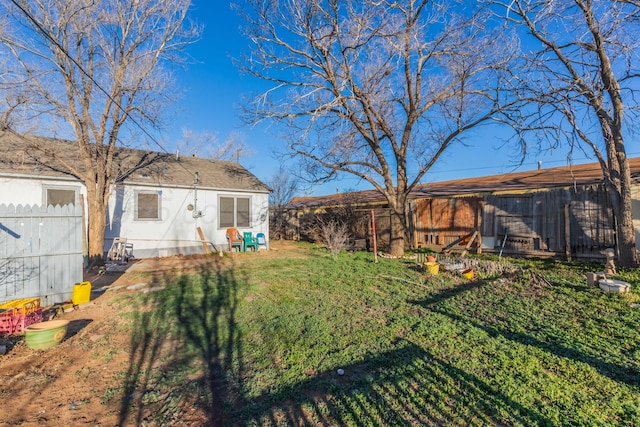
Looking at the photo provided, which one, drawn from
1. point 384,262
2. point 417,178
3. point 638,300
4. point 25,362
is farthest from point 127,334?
point 417,178

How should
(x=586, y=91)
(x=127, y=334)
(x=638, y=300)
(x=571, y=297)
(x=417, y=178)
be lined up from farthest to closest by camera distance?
(x=417, y=178), (x=586, y=91), (x=571, y=297), (x=638, y=300), (x=127, y=334)

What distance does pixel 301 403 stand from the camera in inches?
109

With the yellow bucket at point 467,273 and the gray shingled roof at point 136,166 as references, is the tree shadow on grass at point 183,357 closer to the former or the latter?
the yellow bucket at point 467,273

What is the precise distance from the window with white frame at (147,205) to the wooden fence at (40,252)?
17.7 ft

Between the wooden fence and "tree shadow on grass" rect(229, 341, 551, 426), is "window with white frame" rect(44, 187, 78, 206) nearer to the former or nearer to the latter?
the wooden fence

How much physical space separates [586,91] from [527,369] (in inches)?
248

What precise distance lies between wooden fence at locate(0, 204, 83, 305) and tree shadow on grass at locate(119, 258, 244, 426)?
1.57m

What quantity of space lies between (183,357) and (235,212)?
10.3 metres

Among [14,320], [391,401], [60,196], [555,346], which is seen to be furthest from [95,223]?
[555,346]

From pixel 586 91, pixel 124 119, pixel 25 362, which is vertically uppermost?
pixel 124 119

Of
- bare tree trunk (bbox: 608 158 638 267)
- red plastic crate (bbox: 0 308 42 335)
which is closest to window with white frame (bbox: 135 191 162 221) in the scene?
red plastic crate (bbox: 0 308 42 335)

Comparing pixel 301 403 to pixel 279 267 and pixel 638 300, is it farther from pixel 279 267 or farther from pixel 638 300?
pixel 279 267

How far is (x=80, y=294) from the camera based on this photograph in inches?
230

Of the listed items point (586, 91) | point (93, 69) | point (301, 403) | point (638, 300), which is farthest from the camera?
point (93, 69)
